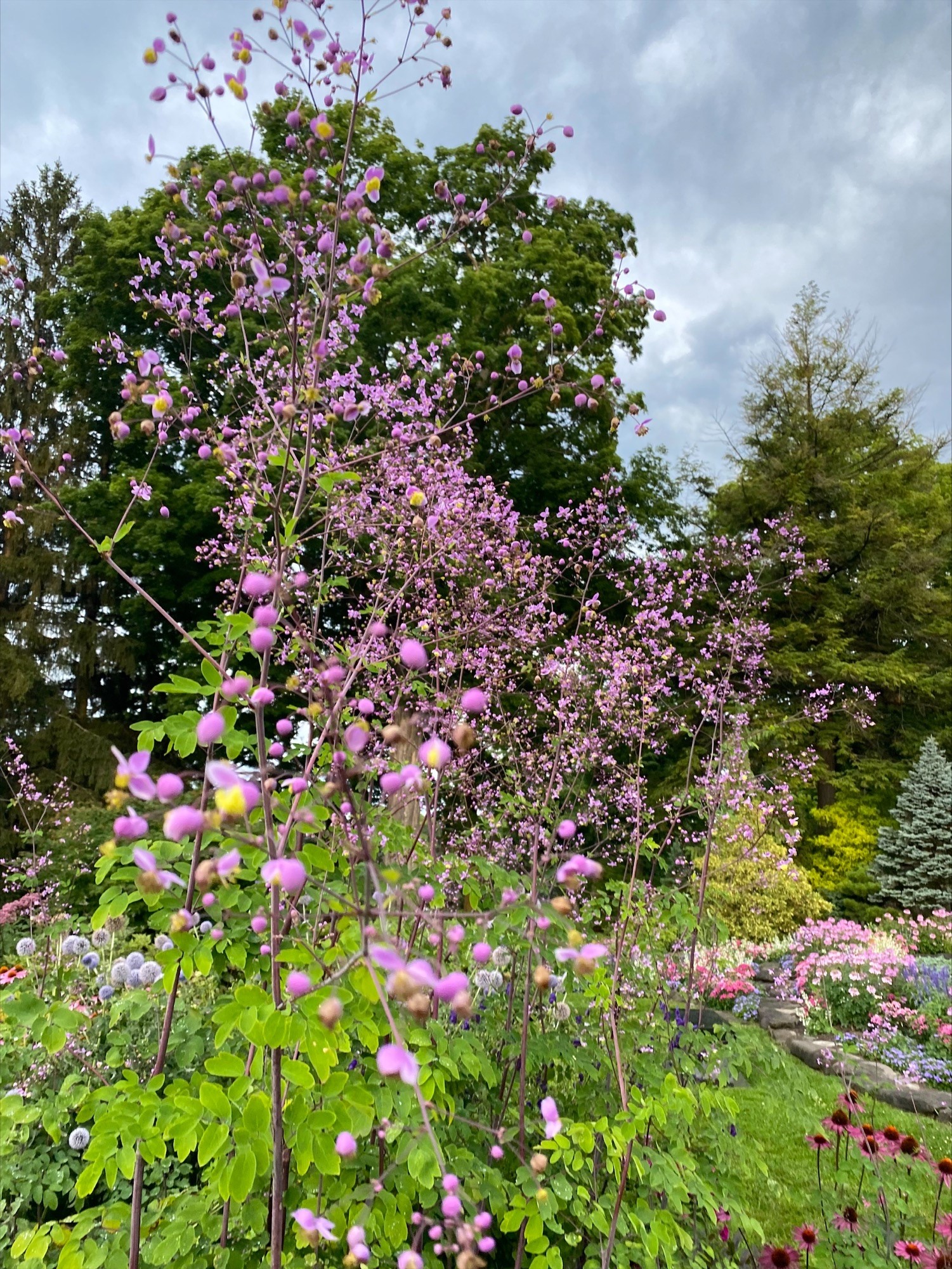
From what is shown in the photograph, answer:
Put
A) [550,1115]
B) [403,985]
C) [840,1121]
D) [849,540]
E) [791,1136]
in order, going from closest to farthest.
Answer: [403,985] < [550,1115] < [840,1121] < [791,1136] < [849,540]

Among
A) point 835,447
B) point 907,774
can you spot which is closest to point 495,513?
point 907,774

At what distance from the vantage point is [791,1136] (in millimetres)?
3912

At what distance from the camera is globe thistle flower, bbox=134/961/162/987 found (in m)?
1.89

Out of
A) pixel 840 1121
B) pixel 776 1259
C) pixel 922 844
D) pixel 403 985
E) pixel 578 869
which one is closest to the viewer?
pixel 403 985

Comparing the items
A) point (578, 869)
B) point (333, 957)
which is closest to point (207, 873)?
point (578, 869)

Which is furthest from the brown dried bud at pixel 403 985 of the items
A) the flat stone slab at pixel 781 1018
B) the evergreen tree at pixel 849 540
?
the evergreen tree at pixel 849 540

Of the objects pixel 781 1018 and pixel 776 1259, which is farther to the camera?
pixel 781 1018

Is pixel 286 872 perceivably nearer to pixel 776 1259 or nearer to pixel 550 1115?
pixel 550 1115

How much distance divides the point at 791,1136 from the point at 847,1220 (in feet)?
7.43

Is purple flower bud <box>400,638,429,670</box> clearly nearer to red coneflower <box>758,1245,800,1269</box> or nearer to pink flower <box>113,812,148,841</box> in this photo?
pink flower <box>113,812,148,841</box>

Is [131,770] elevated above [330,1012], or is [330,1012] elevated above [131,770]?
[131,770]

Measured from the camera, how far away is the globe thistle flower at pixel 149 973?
189 centimetres

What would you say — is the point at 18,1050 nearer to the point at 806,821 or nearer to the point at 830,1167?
the point at 830,1167

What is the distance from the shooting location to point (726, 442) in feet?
48.8
